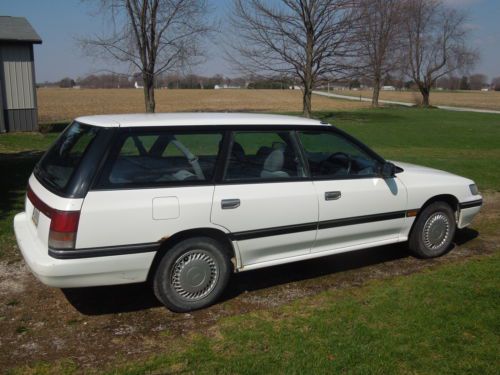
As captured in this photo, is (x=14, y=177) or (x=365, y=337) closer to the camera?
(x=365, y=337)

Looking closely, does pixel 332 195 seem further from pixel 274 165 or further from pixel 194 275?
pixel 194 275

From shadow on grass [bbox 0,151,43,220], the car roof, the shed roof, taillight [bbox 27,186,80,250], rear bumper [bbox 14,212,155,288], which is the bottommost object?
shadow on grass [bbox 0,151,43,220]

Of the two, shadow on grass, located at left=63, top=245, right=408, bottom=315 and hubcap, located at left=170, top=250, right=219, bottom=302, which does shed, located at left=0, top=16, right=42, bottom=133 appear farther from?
hubcap, located at left=170, top=250, right=219, bottom=302

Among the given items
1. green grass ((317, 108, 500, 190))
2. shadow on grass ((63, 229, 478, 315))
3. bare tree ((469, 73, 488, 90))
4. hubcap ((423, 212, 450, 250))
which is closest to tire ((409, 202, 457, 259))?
hubcap ((423, 212, 450, 250))

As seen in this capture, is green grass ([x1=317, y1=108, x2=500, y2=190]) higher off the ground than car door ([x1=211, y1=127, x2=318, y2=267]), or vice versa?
car door ([x1=211, y1=127, x2=318, y2=267])

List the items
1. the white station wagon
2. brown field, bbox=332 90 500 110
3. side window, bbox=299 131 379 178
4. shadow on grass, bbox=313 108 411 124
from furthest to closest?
brown field, bbox=332 90 500 110
shadow on grass, bbox=313 108 411 124
side window, bbox=299 131 379 178
the white station wagon

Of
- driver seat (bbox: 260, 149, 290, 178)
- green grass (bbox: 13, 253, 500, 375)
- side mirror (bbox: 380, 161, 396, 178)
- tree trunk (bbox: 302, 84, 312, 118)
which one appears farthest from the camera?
tree trunk (bbox: 302, 84, 312, 118)

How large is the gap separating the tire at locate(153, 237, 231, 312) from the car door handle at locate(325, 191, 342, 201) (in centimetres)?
106

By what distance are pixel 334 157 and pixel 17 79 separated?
14927mm

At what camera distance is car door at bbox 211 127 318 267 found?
4121 mm

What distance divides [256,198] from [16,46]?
15.5m

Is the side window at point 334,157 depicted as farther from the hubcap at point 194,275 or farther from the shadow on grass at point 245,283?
the hubcap at point 194,275

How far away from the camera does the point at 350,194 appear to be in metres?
4.66

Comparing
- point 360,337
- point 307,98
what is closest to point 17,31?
point 307,98
